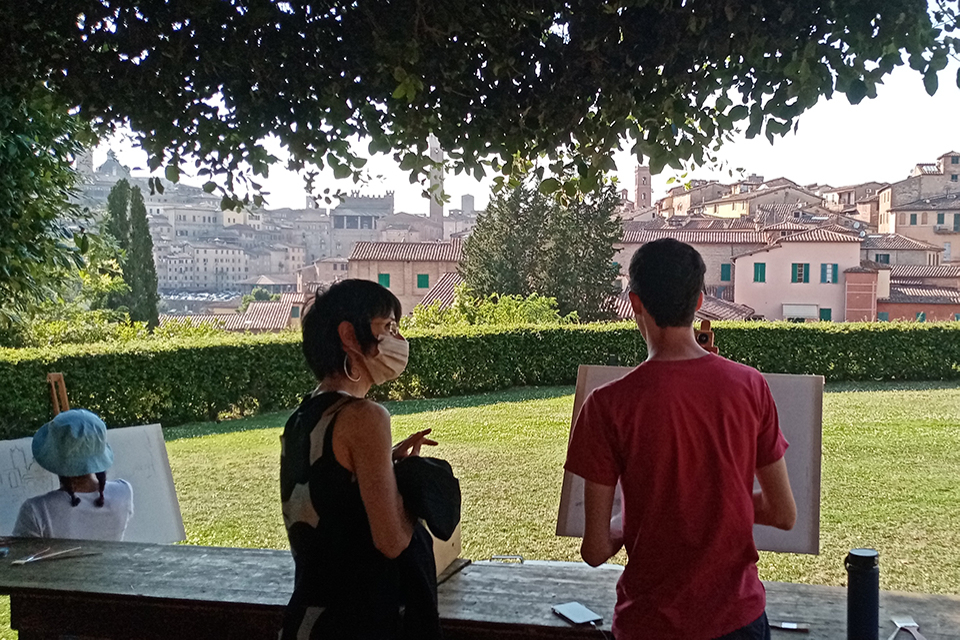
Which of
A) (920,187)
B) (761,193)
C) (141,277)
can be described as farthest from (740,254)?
(920,187)

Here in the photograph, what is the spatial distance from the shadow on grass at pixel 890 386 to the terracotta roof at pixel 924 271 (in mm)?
25384

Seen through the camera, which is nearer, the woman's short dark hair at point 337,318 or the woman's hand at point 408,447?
the woman's short dark hair at point 337,318

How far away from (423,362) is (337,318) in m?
13.3

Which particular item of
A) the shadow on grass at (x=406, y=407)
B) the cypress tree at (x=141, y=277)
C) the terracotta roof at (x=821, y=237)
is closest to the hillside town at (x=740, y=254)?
the terracotta roof at (x=821, y=237)

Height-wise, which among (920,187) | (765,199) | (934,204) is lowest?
(934,204)

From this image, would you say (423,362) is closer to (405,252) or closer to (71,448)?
(71,448)

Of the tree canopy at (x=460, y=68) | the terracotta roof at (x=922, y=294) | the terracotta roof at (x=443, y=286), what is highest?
the tree canopy at (x=460, y=68)

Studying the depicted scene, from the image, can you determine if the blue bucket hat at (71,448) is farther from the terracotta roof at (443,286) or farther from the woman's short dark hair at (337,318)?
the terracotta roof at (443,286)

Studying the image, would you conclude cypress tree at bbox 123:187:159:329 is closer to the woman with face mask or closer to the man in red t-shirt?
the woman with face mask

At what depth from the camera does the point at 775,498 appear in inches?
75.8

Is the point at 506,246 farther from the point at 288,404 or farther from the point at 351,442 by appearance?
the point at 351,442

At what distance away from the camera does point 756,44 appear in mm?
2334

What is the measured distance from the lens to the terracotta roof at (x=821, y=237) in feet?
121

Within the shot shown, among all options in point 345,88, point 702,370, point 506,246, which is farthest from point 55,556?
point 506,246
